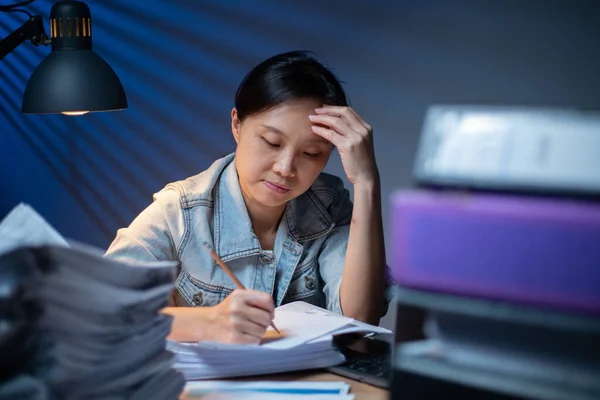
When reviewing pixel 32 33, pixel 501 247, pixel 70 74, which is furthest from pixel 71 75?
pixel 501 247

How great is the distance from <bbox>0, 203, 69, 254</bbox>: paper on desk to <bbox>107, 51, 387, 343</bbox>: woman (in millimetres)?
544

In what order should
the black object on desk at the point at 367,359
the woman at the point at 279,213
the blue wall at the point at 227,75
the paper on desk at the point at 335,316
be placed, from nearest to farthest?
the black object on desk at the point at 367,359, the paper on desk at the point at 335,316, the woman at the point at 279,213, the blue wall at the point at 227,75

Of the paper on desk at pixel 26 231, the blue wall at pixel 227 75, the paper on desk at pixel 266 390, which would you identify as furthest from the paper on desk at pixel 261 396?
the blue wall at pixel 227 75

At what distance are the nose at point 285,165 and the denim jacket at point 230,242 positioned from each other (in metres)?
0.18

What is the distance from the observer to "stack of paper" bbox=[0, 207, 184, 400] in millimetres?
620

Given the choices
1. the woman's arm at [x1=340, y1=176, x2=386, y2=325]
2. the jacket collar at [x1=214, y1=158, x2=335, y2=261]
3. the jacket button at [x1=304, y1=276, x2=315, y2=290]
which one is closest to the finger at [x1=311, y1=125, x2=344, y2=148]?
the woman's arm at [x1=340, y1=176, x2=386, y2=325]

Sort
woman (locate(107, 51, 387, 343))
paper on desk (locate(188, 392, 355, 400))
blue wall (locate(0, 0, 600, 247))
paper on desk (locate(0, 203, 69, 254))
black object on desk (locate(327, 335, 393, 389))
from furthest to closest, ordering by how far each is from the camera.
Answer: blue wall (locate(0, 0, 600, 247)) → woman (locate(107, 51, 387, 343)) → black object on desk (locate(327, 335, 393, 389)) → paper on desk (locate(188, 392, 355, 400)) → paper on desk (locate(0, 203, 69, 254))

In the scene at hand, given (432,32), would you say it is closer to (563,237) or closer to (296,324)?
(296,324)

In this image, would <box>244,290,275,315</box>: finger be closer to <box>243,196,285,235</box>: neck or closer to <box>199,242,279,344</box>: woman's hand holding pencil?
<box>199,242,279,344</box>: woman's hand holding pencil

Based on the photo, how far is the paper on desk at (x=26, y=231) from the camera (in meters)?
0.76

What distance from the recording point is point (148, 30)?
2.70 meters

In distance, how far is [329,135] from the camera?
4.63 feet

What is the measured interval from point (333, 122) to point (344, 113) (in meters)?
0.05

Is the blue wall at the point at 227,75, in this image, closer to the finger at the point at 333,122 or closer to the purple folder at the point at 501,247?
the finger at the point at 333,122
